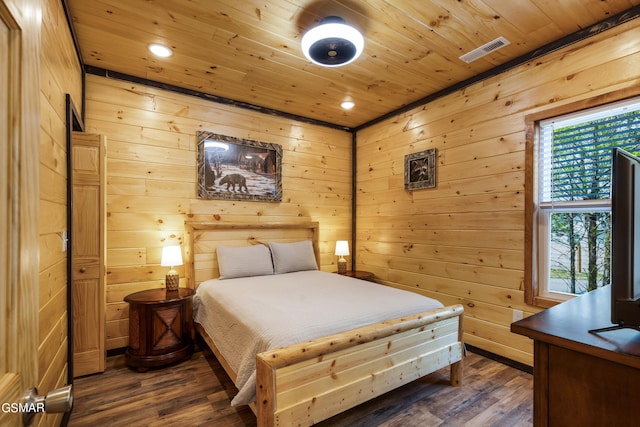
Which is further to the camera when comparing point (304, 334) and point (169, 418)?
point (169, 418)

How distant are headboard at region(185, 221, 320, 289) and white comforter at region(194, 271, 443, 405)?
230 mm

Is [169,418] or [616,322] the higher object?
[616,322]

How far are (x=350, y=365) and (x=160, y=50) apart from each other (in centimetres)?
278

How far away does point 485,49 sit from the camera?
248 centimetres

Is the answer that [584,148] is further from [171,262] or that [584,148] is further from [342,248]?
[171,262]

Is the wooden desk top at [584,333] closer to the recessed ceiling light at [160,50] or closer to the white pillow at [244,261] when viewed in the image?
the white pillow at [244,261]

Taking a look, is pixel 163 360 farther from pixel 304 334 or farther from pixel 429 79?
pixel 429 79

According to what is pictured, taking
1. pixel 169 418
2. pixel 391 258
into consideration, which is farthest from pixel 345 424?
pixel 391 258

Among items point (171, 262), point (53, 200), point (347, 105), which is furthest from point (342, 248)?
point (53, 200)

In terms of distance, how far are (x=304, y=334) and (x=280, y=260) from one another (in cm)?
180

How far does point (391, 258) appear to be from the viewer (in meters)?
3.79

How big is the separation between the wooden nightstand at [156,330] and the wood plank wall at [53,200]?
0.57m

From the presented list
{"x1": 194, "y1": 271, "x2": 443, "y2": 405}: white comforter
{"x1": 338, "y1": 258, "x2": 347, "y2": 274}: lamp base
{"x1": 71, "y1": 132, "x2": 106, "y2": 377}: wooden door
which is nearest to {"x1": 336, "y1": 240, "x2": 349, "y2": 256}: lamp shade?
{"x1": 338, "y1": 258, "x2": 347, "y2": 274}: lamp base

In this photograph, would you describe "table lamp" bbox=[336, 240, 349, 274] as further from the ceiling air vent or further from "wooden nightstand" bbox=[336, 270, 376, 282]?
the ceiling air vent
